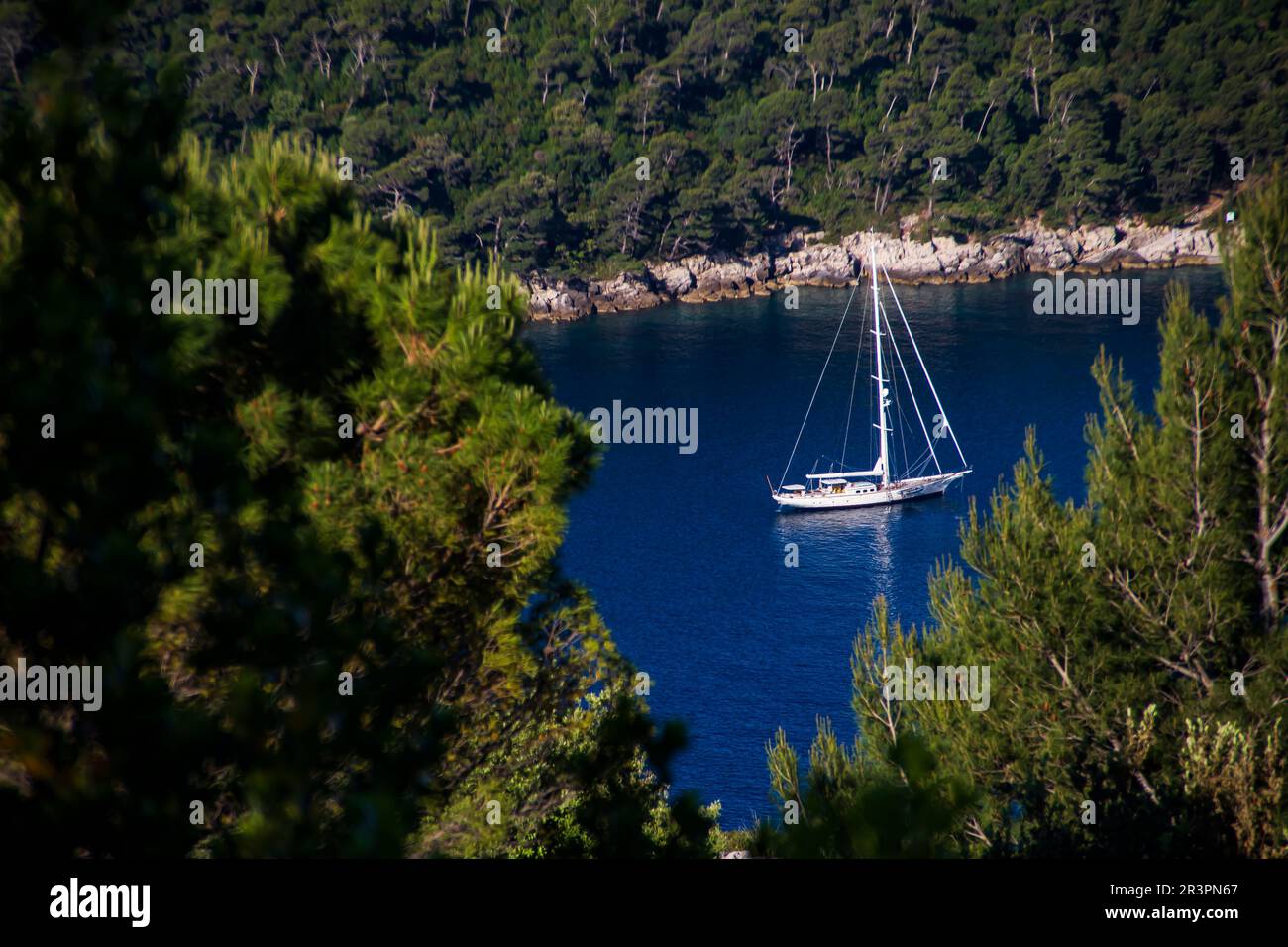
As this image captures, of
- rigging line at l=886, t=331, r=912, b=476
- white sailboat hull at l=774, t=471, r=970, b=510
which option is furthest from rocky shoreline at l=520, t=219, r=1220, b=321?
white sailboat hull at l=774, t=471, r=970, b=510

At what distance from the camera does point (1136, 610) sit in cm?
1547

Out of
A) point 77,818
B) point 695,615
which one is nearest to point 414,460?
point 77,818

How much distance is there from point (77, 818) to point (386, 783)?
1560mm

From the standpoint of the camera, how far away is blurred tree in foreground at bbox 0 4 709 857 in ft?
17.7

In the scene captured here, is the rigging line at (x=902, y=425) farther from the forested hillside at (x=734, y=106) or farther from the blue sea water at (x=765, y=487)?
the forested hillside at (x=734, y=106)

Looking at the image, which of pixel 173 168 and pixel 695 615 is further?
pixel 695 615

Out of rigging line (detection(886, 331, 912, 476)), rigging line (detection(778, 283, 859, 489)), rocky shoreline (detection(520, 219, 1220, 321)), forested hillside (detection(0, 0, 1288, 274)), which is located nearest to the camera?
rigging line (detection(778, 283, 859, 489))

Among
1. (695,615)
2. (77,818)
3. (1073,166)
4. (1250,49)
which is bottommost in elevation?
(695,615)

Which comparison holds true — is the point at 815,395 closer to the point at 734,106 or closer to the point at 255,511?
the point at 734,106

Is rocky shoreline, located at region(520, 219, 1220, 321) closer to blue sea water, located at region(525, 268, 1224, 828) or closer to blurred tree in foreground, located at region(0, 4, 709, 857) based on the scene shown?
blue sea water, located at region(525, 268, 1224, 828)

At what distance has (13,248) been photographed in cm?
632

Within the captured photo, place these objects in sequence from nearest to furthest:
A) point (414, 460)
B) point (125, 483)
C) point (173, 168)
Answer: point (125, 483), point (173, 168), point (414, 460)

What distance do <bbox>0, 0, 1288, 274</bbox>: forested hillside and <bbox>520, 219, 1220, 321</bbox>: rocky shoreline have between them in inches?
80.2
